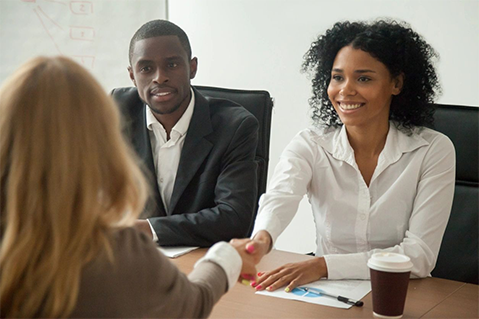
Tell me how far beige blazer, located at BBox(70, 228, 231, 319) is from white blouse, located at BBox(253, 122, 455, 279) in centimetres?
77

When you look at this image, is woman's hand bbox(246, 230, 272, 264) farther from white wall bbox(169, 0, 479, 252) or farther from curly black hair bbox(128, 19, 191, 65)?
white wall bbox(169, 0, 479, 252)

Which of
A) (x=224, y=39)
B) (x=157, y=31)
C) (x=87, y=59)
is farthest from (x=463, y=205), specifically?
(x=87, y=59)

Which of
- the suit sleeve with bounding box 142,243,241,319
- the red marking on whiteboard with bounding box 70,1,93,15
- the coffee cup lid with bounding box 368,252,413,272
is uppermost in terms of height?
the red marking on whiteboard with bounding box 70,1,93,15

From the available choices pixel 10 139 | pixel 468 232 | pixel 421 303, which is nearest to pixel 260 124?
pixel 468 232

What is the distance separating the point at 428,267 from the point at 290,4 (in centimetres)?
197

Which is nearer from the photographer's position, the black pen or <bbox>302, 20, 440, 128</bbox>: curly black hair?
the black pen

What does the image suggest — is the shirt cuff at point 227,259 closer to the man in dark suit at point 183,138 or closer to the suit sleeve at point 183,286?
the suit sleeve at point 183,286

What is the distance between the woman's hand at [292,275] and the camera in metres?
1.53

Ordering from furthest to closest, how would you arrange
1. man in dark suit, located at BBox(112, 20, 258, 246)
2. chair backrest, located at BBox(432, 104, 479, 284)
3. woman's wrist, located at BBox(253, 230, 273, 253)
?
man in dark suit, located at BBox(112, 20, 258, 246) < chair backrest, located at BBox(432, 104, 479, 284) < woman's wrist, located at BBox(253, 230, 273, 253)

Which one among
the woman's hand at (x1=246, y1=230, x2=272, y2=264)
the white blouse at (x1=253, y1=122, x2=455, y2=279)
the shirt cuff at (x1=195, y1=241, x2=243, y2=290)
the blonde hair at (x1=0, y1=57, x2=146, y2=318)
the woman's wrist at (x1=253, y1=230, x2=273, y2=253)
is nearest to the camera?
the blonde hair at (x1=0, y1=57, x2=146, y2=318)

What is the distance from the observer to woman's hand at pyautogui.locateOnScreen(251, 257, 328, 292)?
153 cm

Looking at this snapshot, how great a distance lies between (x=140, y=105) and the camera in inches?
94.9

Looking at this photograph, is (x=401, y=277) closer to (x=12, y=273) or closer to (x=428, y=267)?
(x=428, y=267)

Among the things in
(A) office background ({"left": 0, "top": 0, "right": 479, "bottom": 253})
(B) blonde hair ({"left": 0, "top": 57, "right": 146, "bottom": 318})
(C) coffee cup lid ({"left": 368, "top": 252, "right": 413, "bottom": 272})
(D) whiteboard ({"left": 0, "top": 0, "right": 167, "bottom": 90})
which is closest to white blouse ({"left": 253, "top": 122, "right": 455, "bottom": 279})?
(C) coffee cup lid ({"left": 368, "top": 252, "right": 413, "bottom": 272})
